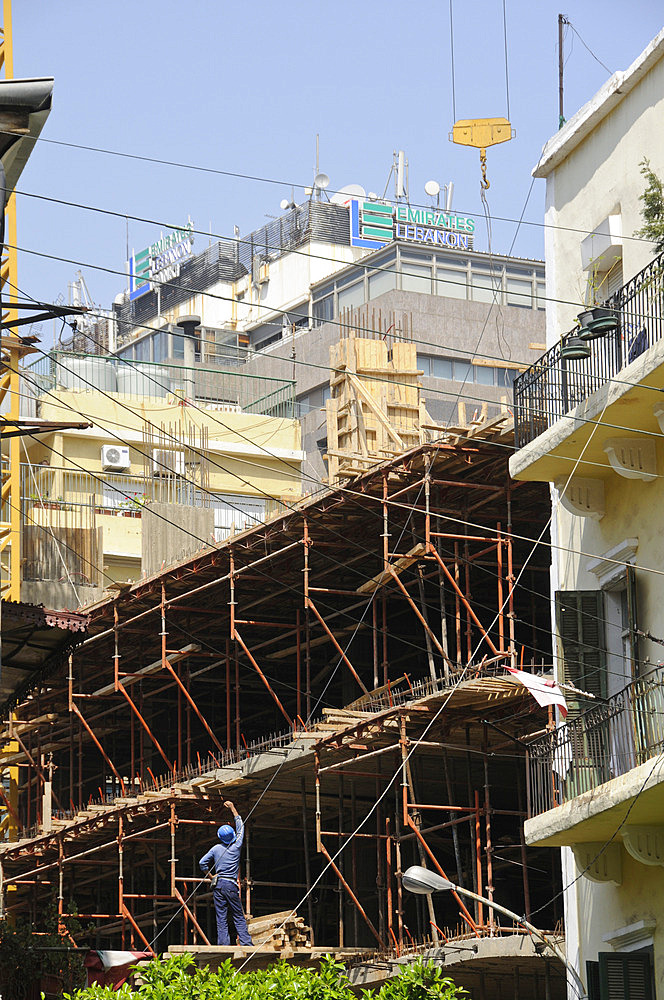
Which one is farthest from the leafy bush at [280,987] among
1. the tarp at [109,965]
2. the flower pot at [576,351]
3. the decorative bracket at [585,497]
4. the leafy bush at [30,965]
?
the flower pot at [576,351]

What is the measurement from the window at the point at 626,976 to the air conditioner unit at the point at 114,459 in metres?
37.0

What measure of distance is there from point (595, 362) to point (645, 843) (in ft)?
20.0

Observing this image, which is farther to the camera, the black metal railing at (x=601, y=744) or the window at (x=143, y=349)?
the window at (x=143, y=349)

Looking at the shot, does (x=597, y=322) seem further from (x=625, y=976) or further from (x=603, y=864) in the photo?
(x=625, y=976)

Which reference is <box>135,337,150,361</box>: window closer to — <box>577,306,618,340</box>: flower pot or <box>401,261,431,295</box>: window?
<box>401,261,431,295</box>: window

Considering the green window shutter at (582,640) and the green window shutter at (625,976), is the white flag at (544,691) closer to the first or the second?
the green window shutter at (582,640)

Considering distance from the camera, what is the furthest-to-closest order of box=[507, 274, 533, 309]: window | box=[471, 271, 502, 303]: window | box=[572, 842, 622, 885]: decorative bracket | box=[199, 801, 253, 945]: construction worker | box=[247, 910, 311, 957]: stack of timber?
1. box=[507, 274, 533, 309]: window
2. box=[471, 271, 502, 303]: window
3. box=[247, 910, 311, 957]: stack of timber
4. box=[199, 801, 253, 945]: construction worker
5. box=[572, 842, 622, 885]: decorative bracket

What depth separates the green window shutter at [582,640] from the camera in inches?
1001

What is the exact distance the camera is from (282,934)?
120 ft

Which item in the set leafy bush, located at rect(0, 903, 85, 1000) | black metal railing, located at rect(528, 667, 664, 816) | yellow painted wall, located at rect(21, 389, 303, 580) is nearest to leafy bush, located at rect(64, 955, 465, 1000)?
leafy bush, located at rect(0, 903, 85, 1000)

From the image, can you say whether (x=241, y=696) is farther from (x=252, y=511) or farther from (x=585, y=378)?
(x=585, y=378)

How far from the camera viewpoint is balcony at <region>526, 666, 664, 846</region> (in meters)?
22.6

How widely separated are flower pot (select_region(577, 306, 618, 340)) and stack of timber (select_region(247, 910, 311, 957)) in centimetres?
1533

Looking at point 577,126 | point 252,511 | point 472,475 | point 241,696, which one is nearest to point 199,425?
point 252,511
